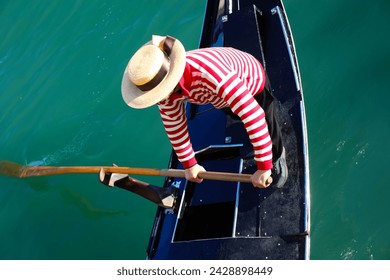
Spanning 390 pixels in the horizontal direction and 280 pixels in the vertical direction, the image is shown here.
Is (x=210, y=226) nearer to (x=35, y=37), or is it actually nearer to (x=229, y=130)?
(x=229, y=130)

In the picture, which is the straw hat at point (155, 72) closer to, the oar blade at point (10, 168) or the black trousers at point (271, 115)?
the black trousers at point (271, 115)

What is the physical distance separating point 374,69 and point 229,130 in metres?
1.76

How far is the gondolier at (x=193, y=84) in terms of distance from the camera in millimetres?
2748

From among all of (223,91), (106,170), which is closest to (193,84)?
(223,91)

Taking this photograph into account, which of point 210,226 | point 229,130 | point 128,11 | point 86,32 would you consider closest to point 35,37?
point 86,32

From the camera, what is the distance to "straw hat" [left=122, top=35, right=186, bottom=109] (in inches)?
108

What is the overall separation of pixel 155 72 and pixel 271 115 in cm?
116

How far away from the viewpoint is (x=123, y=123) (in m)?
6.02

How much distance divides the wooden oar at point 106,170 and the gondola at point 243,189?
35cm

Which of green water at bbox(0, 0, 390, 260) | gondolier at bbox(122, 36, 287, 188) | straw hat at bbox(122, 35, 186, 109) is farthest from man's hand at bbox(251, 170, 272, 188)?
green water at bbox(0, 0, 390, 260)

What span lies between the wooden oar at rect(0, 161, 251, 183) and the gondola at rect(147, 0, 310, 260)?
1.14ft

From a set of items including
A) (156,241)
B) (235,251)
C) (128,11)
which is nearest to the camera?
(235,251)

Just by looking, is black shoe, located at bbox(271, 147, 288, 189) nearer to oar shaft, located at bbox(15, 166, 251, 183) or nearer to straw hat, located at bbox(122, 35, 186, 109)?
oar shaft, located at bbox(15, 166, 251, 183)

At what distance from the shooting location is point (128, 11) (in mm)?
6977
